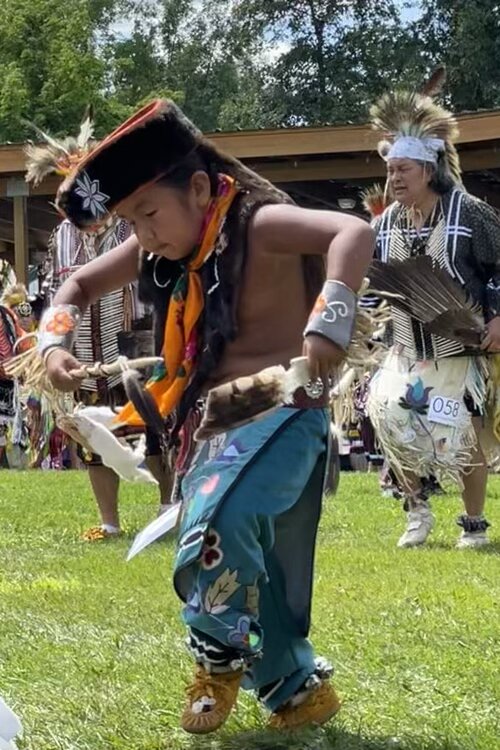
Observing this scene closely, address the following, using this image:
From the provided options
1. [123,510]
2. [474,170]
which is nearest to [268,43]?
[474,170]

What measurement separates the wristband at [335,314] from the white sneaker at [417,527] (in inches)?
138

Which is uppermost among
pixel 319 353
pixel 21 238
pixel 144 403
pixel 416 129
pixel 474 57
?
pixel 474 57

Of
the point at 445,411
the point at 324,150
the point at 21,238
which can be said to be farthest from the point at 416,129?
the point at 21,238

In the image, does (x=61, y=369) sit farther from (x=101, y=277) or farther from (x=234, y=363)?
(x=234, y=363)

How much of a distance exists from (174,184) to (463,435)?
3411 mm

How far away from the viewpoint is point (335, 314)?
9.41 ft

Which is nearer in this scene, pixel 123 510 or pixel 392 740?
pixel 392 740

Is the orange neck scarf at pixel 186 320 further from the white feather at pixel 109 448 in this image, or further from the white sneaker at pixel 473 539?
the white sneaker at pixel 473 539

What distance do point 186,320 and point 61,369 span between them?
331mm

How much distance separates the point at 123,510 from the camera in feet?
26.3

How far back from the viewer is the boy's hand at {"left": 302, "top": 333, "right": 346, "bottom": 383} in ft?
9.39

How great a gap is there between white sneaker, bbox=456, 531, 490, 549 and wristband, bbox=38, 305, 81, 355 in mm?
3241

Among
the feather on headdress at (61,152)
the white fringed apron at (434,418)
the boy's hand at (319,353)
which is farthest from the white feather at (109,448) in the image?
the feather on headdress at (61,152)

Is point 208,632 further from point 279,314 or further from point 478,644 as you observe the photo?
point 478,644
